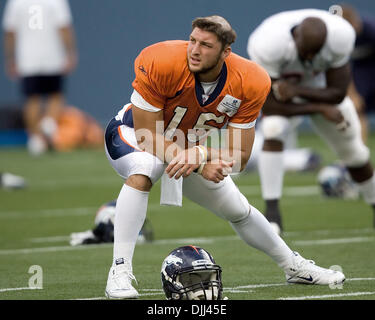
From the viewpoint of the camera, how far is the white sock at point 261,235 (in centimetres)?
573

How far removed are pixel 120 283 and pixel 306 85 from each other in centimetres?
375

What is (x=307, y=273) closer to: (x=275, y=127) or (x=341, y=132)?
(x=341, y=132)

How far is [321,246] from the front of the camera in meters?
7.58

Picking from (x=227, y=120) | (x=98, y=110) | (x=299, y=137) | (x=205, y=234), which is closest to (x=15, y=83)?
(x=98, y=110)

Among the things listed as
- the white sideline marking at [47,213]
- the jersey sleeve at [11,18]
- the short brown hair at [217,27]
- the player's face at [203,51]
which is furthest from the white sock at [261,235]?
the jersey sleeve at [11,18]

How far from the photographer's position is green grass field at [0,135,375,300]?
5.67 meters

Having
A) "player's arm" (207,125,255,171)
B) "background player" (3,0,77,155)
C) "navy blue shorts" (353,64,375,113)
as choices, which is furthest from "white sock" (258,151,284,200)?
"background player" (3,0,77,155)

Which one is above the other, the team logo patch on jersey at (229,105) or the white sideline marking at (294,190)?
the white sideline marking at (294,190)

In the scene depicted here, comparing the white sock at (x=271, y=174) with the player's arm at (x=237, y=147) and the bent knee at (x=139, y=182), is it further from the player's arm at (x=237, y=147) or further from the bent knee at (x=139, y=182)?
the bent knee at (x=139, y=182)

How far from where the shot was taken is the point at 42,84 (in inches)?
715

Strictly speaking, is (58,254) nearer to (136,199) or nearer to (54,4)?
(136,199)

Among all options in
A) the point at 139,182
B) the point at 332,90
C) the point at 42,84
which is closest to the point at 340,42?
the point at 332,90

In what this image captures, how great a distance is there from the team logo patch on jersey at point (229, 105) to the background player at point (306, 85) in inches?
100

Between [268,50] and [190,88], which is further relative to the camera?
[268,50]
